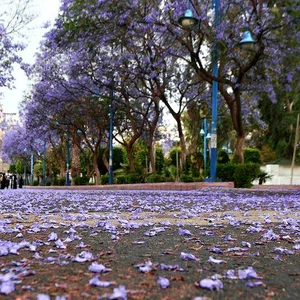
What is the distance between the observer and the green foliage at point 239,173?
15.0 m

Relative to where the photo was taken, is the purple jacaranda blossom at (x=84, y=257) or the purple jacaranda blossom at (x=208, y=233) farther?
the purple jacaranda blossom at (x=208, y=233)

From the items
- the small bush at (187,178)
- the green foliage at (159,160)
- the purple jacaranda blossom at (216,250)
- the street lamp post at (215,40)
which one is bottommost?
the purple jacaranda blossom at (216,250)

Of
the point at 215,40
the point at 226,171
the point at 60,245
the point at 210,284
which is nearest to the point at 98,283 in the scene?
the point at 210,284

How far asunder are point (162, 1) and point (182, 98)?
8070 millimetres

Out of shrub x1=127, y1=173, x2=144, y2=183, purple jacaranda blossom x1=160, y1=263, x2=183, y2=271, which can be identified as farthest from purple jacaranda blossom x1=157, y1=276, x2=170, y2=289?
shrub x1=127, y1=173, x2=144, y2=183

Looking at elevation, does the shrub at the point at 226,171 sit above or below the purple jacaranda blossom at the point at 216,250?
above

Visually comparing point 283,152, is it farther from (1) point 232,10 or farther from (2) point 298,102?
(1) point 232,10

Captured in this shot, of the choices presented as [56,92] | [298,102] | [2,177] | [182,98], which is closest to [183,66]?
[182,98]

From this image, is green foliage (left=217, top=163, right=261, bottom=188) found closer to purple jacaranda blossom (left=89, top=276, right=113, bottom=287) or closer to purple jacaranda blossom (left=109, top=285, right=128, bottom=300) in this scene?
purple jacaranda blossom (left=89, top=276, right=113, bottom=287)

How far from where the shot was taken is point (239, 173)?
1516 cm

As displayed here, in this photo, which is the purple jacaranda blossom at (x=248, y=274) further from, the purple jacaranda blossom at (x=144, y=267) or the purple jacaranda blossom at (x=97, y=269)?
the purple jacaranda blossom at (x=97, y=269)

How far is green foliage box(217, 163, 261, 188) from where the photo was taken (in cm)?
1502

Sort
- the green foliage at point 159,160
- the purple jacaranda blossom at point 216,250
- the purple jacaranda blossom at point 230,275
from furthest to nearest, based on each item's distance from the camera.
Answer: the green foliage at point 159,160, the purple jacaranda blossom at point 216,250, the purple jacaranda blossom at point 230,275

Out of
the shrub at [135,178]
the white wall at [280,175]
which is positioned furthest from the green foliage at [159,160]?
the shrub at [135,178]
